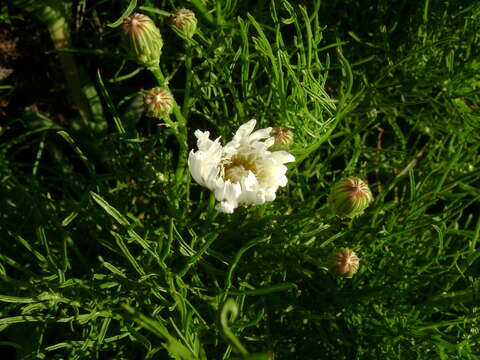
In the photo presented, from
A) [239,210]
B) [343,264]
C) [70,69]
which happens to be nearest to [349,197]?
[343,264]

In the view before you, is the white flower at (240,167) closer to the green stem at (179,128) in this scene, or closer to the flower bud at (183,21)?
the green stem at (179,128)

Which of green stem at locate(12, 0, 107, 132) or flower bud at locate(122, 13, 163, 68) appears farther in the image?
green stem at locate(12, 0, 107, 132)

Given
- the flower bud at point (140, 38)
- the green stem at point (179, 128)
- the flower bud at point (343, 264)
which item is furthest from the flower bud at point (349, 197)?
the flower bud at point (140, 38)

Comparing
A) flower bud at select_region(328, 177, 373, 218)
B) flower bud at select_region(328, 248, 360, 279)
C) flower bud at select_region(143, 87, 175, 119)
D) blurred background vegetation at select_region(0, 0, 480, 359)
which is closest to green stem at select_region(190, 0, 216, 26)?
blurred background vegetation at select_region(0, 0, 480, 359)

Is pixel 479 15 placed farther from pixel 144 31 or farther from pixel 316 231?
pixel 144 31

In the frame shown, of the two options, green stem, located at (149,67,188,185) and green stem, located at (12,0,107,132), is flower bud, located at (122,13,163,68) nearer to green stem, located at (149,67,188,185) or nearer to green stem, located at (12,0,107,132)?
green stem, located at (149,67,188,185)

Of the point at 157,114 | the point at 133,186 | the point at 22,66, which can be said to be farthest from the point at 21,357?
the point at 22,66
